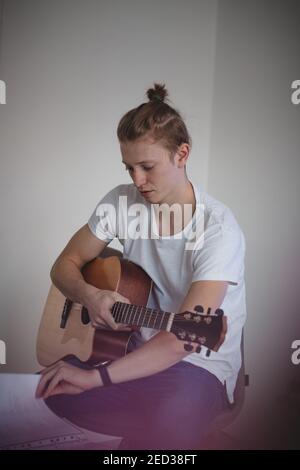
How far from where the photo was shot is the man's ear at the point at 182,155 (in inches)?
58.7

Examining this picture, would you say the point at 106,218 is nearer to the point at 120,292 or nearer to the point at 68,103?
the point at 120,292

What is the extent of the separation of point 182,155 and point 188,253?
290 millimetres

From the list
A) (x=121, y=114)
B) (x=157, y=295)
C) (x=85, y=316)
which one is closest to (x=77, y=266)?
(x=85, y=316)

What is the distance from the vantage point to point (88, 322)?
1.49m

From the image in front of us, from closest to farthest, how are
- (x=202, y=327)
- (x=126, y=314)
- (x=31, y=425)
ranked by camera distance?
(x=202, y=327) < (x=126, y=314) < (x=31, y=425)

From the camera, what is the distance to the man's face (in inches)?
57.0

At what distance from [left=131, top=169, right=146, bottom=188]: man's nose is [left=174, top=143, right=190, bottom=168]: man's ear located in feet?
0.34

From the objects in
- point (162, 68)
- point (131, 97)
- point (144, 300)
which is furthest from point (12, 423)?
point (162, 68)

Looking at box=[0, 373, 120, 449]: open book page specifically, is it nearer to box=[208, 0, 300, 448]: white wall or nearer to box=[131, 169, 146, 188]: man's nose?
box=[208, 0, 300, 448]: white wall

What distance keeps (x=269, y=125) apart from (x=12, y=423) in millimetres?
1225

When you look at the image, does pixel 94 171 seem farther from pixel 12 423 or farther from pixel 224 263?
pixel 12 423

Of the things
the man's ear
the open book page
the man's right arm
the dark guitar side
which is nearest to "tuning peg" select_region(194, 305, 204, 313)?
the dark guitar side

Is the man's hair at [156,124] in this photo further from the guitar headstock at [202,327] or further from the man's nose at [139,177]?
the guitar headstock at [202,327]

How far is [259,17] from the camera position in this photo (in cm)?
161
